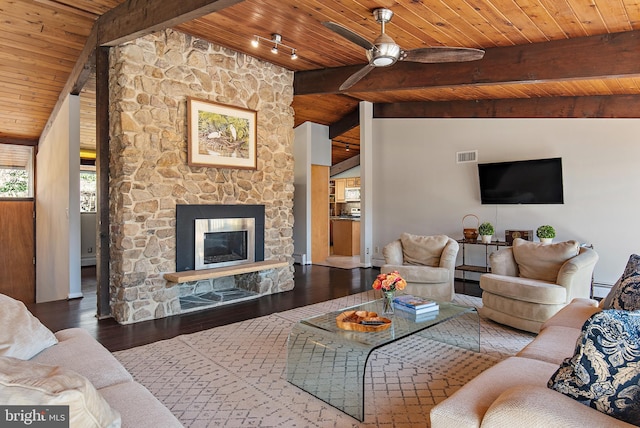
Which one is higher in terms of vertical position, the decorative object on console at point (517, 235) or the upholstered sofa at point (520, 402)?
the decorative object on console at point (517, 235)

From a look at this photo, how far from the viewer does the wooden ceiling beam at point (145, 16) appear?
3127mm

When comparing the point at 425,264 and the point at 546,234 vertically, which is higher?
the point at 546,234

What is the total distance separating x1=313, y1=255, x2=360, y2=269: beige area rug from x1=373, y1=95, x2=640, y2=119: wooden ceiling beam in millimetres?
2957

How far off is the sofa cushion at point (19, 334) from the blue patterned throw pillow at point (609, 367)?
239 cm

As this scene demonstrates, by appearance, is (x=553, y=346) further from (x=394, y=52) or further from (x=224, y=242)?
(x=224, y=242)

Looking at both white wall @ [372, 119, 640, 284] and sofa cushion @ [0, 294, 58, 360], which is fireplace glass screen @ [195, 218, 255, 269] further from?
white wall @ [372, 119, 640, 284]

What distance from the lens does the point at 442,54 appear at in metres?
3.40

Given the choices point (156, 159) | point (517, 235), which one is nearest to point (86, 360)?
point (156, 159)

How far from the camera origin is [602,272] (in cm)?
526

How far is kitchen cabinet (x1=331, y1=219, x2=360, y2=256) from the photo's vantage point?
30.6 feet

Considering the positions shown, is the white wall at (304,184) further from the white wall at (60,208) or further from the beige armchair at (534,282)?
the beige armchair at (534,282)

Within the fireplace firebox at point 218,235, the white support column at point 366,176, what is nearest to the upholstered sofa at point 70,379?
the fireplace firebox at point 218,235

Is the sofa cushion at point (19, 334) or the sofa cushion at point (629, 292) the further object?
the sofa cushion at point (629, 292)

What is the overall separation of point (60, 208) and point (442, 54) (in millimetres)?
5675
